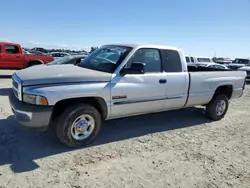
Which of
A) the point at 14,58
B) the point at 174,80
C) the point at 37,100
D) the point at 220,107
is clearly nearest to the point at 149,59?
the point at 174,80

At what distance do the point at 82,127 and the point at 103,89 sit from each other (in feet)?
2.52

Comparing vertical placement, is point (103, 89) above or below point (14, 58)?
below

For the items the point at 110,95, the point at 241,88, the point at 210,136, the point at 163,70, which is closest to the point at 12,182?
the point at 110,95

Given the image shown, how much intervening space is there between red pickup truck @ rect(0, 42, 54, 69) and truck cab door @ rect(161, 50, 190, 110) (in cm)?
976

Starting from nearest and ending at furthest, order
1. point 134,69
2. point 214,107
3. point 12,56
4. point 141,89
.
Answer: point 134,69
point 141,89
point 214,107
point 12,56

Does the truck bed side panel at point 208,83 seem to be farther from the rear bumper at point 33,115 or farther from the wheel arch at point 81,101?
the rear bumper at point 33,115

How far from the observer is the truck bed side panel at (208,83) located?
19.1ft

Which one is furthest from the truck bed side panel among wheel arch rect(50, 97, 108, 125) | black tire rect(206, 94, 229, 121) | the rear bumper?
the rear bumper

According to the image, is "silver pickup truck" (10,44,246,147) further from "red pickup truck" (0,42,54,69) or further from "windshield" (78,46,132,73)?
"red pickup truck" (0,42,54,69)

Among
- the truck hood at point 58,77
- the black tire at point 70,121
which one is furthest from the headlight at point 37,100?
the black tire at point 70,121

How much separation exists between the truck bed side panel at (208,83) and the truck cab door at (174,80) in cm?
25

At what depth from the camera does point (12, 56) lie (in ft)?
42.8

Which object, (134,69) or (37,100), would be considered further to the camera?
(134,69)

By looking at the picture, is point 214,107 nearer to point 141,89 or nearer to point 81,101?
point 141,89
